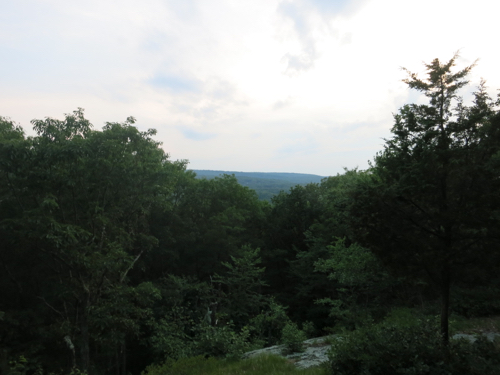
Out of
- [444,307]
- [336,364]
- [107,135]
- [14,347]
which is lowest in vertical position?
[14,347]

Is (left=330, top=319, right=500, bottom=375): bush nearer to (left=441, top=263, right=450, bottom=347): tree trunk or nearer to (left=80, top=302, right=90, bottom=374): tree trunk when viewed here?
(left=441, top=263, right=450, bottom=347): tree trunk

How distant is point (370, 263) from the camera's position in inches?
426

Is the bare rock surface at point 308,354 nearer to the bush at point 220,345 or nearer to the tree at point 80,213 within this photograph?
the bush at point 220,345

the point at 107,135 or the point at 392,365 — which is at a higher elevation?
the point at 107,135

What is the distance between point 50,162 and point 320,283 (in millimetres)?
15737

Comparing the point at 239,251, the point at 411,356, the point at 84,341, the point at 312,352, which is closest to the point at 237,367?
the point at 312,352

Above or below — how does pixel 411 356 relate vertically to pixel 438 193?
below

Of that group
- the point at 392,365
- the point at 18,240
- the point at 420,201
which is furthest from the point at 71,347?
the point at 420,201

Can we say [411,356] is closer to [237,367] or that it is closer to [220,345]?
[237,367]

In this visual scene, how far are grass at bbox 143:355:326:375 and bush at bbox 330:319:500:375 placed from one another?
2.26ft

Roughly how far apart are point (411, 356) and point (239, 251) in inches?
634

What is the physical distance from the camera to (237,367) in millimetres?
6875

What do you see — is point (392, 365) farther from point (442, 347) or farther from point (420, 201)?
point (420, 201)

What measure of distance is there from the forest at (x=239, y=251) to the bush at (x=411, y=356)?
3cm
